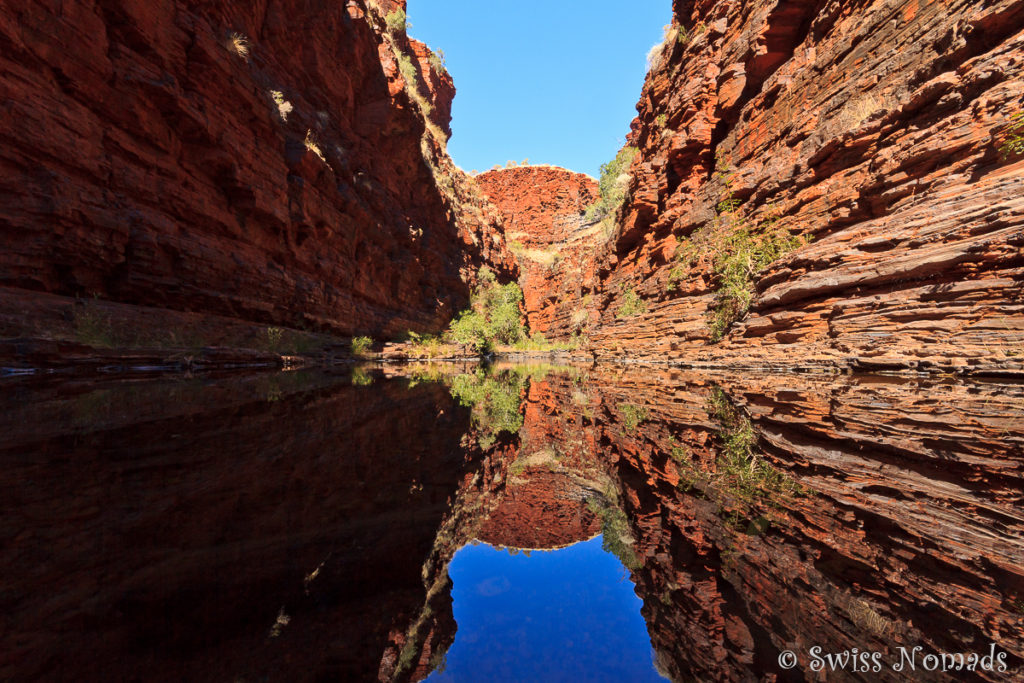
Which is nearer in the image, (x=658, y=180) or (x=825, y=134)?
(x=825, y=134)

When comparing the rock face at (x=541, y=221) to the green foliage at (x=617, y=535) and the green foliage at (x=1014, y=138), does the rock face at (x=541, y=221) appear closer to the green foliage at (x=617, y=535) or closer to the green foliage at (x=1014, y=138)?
the green foliage at (x=1014, y=138)

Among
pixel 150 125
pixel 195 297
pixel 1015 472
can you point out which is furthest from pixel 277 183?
pixel 1015 472

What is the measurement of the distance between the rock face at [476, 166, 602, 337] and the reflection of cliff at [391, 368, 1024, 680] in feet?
141

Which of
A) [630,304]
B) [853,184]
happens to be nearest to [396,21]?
[630,304]

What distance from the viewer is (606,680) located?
1125 mm

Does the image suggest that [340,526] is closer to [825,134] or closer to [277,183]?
[825,134]

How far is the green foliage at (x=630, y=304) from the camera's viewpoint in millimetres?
20544

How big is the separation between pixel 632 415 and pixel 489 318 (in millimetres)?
36311

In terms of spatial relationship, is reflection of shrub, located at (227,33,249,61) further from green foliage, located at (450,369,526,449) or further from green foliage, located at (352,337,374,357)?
green foliage, located at (450,369,526,449)

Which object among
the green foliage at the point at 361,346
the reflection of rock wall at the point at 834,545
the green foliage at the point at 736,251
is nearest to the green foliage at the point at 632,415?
the reflection of rock wall at the point at 834,545

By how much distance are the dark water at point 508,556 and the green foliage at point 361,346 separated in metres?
16.6

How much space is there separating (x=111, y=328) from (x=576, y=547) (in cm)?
1223

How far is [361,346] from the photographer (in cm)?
2041

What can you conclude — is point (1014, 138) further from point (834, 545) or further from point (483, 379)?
point (483, 379)
